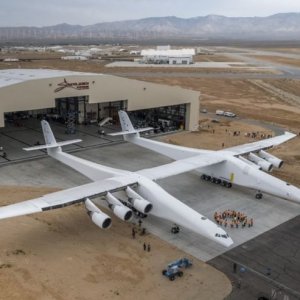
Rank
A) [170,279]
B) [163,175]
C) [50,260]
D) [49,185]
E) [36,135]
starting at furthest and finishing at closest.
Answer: [36,135] → [49,185] → [163,175] → [50,260] → [170,279]

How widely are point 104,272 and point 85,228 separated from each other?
6.85m

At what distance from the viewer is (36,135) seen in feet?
208

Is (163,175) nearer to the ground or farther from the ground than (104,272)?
farther from the ground

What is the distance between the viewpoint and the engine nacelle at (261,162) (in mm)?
43750

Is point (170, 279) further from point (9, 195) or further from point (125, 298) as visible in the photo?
point (9, 195)

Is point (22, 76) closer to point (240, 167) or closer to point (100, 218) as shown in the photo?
point (240, 167)

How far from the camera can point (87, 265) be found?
27.1 metres

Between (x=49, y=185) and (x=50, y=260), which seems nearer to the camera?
(x=50, y=260)

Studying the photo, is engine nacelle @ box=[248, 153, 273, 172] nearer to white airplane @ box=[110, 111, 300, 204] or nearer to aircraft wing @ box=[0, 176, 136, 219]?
white airplane @ box=[110, 111, 300, 204]

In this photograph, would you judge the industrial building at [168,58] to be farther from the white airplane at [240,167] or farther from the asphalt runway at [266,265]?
the asphalt runway at [266,265]

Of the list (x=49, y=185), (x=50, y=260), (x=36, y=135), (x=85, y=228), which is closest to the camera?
(x=50, y=260)

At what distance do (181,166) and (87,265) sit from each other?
1671cm

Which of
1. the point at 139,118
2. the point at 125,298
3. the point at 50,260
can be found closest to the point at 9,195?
the point at 50,260

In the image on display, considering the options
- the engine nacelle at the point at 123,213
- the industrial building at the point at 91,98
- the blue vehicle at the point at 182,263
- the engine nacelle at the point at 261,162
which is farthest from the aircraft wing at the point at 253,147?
the blue vehicle at the point at 182,263
